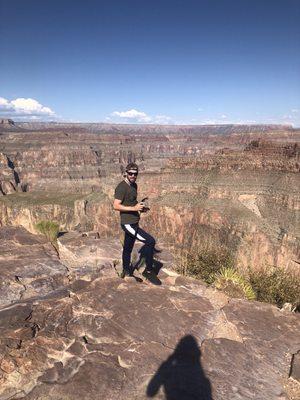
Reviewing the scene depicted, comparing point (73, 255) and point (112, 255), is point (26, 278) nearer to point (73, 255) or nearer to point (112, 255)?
point (73, 255)

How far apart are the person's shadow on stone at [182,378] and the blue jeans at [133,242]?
377 cm

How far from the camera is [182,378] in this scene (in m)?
6.96

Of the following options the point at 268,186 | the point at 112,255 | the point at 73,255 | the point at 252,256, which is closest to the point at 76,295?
the point at 112,255

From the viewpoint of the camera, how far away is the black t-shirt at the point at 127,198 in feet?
34.5

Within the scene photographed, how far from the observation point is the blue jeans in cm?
1092

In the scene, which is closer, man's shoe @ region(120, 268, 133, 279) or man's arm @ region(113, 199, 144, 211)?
man's arm @ region(113, 199, 144, 211)

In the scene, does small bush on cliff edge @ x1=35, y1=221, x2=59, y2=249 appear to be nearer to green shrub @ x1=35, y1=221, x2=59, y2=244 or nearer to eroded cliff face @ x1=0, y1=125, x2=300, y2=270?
green shrub @ x1=35, y1=221, x2=59, y2=244

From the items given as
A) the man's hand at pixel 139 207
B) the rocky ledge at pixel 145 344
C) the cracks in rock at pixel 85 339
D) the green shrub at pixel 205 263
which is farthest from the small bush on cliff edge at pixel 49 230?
the cracks in rock at pixel 85 339

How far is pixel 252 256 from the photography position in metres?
72.9

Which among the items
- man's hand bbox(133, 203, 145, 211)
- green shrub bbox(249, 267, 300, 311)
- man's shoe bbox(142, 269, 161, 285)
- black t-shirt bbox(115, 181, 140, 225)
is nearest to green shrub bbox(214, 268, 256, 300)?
green shrub bbox(249, 267, 300, 311)

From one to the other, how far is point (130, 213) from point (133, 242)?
0.95 metres

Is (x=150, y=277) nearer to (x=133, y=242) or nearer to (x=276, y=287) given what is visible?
(x=133, y=242)

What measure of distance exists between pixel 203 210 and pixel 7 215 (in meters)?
78.8

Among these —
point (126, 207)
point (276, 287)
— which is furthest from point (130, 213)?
point (276, 287)
